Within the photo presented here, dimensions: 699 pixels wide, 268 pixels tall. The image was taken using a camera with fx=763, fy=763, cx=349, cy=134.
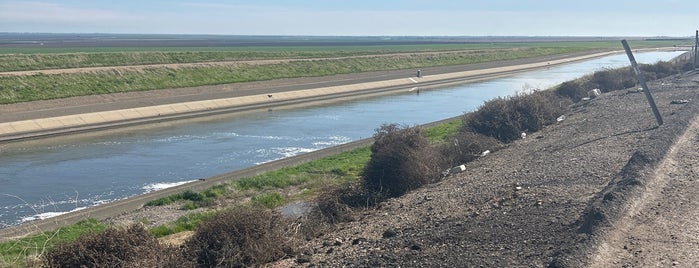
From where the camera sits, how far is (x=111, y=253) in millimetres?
10883

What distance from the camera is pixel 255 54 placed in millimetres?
74938

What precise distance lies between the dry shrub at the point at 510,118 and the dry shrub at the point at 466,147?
4.93 feet

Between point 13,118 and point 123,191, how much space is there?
1562cm

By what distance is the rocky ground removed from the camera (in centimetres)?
1056

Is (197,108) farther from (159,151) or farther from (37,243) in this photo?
(37,243)

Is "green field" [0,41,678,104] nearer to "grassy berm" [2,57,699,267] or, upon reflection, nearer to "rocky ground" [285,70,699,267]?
"grassy berm" [2,57,699,267]

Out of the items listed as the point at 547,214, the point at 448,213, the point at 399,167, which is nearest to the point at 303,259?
the point at 448,213

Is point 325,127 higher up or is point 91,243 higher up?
point 91,243

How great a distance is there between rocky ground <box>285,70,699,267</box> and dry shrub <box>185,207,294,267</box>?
44cm

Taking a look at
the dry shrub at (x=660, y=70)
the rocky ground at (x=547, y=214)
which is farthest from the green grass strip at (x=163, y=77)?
the rocky ground at (x=547, y=214)

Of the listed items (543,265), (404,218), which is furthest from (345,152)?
(543,265)

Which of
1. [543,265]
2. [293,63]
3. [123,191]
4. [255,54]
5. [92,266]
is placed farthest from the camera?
[255,54]

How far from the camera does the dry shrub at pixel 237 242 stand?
11633mm

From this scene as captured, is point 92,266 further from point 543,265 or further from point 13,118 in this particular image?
point 13,118
